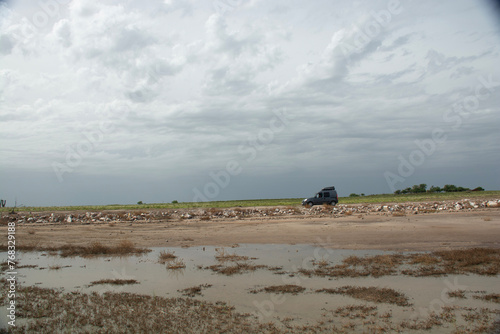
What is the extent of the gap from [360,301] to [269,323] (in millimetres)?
2802

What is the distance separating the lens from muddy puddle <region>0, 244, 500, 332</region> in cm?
906

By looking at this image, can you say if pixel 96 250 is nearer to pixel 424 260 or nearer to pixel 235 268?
pixel 235 268

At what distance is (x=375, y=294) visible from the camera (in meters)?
10.1

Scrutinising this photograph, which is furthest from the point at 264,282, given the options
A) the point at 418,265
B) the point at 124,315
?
the point at 418,265

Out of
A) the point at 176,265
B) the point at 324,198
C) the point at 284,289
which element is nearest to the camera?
the point at 284,289

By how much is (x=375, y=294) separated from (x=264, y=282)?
3.60m

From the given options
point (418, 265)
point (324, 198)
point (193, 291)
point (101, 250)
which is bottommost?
point (418, 265)

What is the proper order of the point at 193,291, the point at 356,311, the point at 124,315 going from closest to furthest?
the point at 356,311, the point at 124,315, the point at 193,291

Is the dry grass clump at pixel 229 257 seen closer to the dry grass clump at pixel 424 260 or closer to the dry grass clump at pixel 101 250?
the dry grass clump at pixel 101 250

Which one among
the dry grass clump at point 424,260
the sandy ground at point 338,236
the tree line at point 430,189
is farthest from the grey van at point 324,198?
the tree line at point 430,189

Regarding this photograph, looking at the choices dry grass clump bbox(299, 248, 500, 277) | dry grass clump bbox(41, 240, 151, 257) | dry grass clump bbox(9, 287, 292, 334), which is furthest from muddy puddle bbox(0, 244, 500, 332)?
dry grass clump bbox(41, 240, 151, 257)

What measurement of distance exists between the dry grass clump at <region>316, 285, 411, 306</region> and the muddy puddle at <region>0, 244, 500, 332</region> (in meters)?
0.15

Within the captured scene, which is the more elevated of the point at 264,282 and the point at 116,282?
the point at 116,282

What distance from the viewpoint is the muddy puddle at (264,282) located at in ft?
29.7
